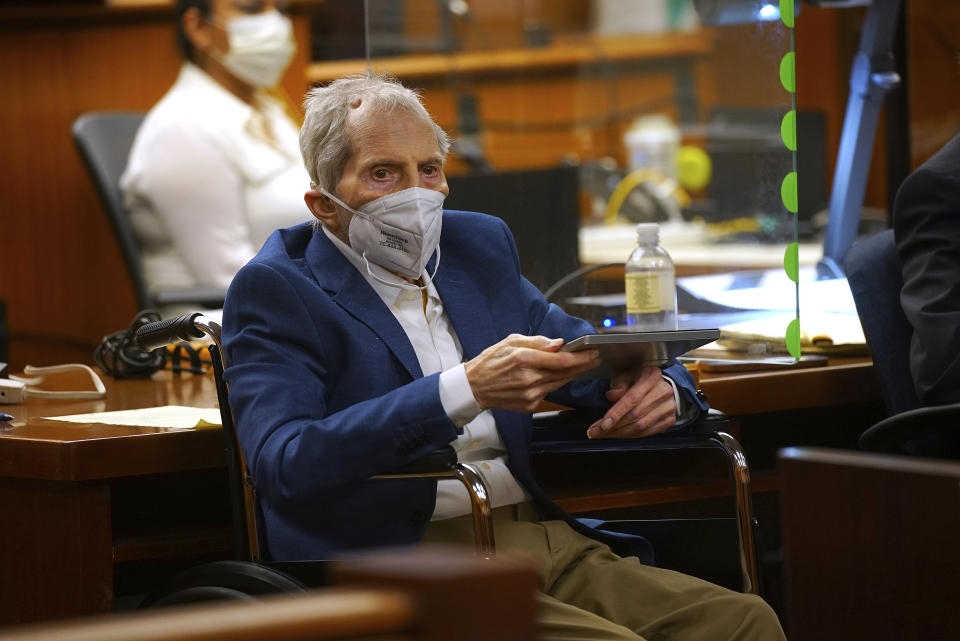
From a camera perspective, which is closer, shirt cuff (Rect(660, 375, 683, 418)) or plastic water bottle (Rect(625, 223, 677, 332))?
shirt cuff (Rect(660, 375, 683, 418))

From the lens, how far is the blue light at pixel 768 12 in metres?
2.40

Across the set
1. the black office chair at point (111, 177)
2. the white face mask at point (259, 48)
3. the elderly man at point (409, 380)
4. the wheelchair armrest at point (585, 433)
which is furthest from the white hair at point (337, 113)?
the white face mask at point (259, 48)

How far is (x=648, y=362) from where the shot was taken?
1823mm

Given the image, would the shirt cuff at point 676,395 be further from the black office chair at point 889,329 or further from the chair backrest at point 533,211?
the chair backrest at point 533,211

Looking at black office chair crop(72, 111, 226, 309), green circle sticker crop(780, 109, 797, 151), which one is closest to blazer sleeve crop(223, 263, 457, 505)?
green circle sticker crop(780, 109, 797, 151)

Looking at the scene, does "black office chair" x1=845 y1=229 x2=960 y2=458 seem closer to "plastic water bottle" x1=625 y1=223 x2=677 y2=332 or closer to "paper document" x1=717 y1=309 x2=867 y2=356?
"paper document" x1=717 y1=309 x2=867 y2=356

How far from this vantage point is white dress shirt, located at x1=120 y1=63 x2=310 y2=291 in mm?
3521

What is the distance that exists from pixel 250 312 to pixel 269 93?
100 inches

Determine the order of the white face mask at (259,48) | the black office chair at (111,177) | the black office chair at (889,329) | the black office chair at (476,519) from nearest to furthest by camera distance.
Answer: the black office chair at (476,519) < the black office chair at (889,329) < the black office chair at (111,177) < the white face mask at (259,48)

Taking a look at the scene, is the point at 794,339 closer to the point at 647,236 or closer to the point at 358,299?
the point at 647,236

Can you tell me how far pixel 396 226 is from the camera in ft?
5.89

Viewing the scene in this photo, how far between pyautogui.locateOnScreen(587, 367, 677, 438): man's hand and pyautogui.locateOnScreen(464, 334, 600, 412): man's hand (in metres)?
0.18

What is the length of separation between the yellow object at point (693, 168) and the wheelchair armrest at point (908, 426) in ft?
5.85

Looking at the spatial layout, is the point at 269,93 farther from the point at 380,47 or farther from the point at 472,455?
the point at 472,455
